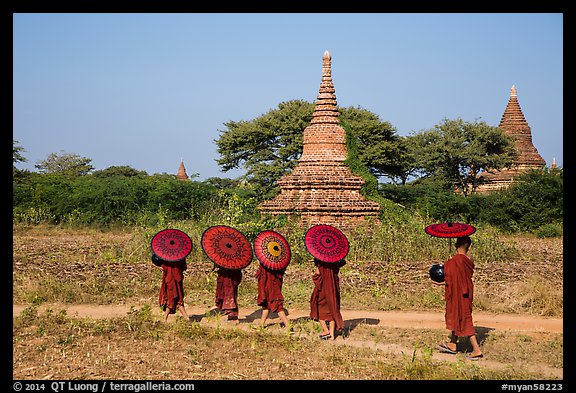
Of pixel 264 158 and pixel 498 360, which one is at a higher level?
pixel 264 158

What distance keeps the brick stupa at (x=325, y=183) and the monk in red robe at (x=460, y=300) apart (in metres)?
8.99

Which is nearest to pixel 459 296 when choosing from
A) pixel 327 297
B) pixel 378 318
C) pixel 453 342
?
pixel 453 342

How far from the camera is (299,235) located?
1588cm

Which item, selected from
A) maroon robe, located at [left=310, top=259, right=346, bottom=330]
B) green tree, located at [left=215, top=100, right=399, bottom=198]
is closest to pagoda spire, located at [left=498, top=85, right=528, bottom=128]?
green tree, located at [left=215, top=100, right=399, bottom=198]

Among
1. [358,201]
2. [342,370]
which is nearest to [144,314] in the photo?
[342,370]

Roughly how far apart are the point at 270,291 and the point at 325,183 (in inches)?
343

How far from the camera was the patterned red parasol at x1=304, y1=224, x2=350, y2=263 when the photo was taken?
9.43 m

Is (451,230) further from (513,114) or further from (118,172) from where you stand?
(118,172)

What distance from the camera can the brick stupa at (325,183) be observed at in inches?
708

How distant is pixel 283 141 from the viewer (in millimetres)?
33031

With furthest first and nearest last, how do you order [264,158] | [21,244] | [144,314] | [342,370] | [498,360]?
[264,158] → [21,244] → [144,314] → [498,360] → [342,370]

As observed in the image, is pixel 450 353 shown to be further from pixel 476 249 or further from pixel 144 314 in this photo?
pixel 476 249

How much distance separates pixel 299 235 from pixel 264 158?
1729 cm

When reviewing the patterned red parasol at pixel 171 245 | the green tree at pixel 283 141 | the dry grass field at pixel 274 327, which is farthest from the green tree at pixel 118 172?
the patterned red parasol at pixel 171 245
